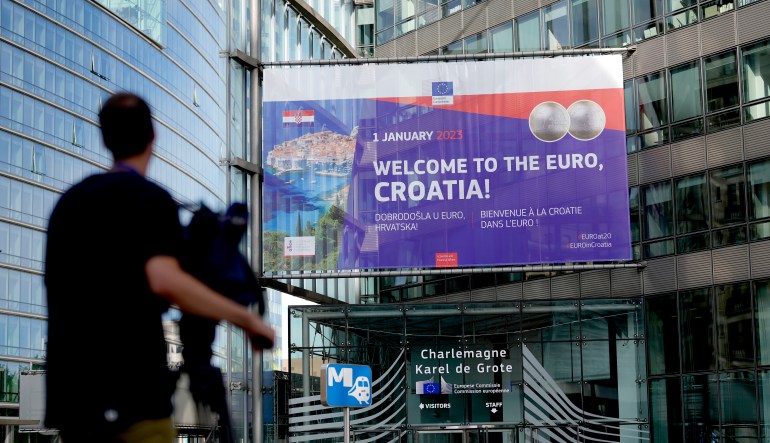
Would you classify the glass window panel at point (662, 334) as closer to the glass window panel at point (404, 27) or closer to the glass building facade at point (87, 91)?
the glass building facade at point (87, 91)

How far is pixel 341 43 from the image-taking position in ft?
137

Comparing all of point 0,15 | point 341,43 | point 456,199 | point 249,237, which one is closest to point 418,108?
point 456,199

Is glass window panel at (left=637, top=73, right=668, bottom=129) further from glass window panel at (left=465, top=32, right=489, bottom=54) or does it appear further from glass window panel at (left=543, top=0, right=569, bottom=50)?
glass window panel at (left=465, top=32, right=489, bottom=54)

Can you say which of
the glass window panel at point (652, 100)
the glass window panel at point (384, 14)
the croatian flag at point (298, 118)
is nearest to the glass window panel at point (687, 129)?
the glass window panel at point (652, 100)

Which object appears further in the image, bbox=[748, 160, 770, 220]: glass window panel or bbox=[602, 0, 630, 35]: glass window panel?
bbox=[602, 0, 630, 35]: glass window panel

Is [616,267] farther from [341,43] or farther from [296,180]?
[341,43]

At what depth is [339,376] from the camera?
12.0 metres

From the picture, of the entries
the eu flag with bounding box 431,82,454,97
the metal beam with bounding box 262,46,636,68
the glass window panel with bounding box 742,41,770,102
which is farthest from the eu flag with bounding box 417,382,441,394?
the glass window panel with bounding box 742,41,770,102

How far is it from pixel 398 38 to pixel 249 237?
10.1m

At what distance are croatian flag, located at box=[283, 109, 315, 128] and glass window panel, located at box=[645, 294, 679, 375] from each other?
362 inches

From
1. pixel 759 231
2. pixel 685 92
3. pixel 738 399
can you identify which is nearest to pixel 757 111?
pixel 685 92

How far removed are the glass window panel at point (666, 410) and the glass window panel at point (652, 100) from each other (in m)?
6.15

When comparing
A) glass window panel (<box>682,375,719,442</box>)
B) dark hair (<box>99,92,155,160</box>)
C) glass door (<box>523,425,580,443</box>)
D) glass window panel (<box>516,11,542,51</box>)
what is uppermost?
glass window panel (<box>516,11,542,51</box>)

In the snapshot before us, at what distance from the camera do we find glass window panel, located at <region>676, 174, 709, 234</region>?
28.5m
